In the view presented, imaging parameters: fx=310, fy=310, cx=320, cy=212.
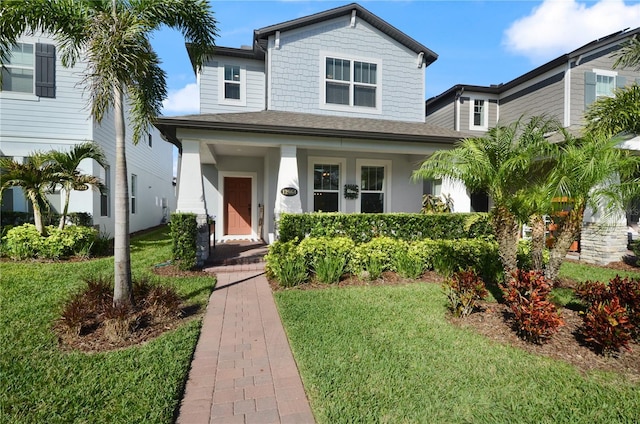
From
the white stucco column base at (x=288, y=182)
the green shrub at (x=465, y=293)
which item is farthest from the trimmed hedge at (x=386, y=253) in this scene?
the green shrub at (x=465, y=293)

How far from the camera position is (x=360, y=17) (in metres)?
10.7

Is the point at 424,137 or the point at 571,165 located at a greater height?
the point at 424,137

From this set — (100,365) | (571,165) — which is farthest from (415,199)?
(100,365)

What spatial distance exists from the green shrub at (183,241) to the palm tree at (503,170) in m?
5.53

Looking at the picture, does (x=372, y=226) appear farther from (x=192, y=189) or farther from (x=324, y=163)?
(x=192, y=189)

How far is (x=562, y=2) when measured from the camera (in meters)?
8.93

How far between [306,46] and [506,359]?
33.6ft

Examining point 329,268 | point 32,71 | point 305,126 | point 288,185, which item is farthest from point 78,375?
point 32,71

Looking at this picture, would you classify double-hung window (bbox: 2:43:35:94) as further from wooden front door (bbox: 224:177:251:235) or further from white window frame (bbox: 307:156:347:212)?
white window frame (bbox: 307:156:347:212)

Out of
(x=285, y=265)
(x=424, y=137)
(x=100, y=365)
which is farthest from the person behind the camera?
(x=424, y=137)

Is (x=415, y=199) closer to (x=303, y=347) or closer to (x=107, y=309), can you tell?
(x=303, y=347)

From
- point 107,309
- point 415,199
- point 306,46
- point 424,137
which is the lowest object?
point 107,309

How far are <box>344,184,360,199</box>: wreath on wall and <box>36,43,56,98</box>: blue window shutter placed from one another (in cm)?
990

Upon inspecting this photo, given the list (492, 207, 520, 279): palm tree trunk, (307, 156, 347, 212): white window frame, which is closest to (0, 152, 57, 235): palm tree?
(307, 156, 347, 212): white window frame
